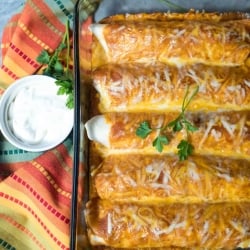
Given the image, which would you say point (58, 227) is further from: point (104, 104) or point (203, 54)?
point (203, 54)

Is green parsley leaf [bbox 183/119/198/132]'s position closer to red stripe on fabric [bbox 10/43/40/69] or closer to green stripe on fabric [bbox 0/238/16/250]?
red stripe on fabric [bbox 10/43/40/69]

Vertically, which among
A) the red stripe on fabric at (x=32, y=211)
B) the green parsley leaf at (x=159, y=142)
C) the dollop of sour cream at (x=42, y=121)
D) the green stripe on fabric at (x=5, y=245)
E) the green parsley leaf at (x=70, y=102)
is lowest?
the green stripe on fabric at (x=5, y=245)

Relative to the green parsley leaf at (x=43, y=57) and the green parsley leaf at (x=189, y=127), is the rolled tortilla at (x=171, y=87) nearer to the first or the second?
the green parsley leaf at (x=189, y=127)

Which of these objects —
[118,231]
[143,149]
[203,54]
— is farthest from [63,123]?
[203,54]

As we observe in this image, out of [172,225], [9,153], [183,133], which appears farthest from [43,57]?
[172,225]

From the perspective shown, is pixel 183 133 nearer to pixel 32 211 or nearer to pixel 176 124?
A: pixel 176 124

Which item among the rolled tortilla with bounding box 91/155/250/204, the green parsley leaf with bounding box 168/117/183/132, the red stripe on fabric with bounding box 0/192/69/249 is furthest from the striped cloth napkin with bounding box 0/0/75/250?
the green parsley leaf with bounding box 168/117/183/132

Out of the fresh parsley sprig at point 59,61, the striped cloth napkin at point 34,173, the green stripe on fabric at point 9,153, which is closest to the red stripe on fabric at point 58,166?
the striped cloth napkin at point 34,173
